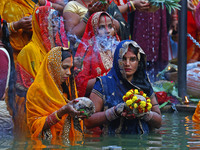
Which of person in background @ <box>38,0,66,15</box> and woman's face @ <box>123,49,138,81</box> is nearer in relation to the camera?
woman's face @ <box>123,49,138,81</box>

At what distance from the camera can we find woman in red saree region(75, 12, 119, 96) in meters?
7.06

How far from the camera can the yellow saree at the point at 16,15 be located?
7.90 metres

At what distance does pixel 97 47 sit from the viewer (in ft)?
24.0

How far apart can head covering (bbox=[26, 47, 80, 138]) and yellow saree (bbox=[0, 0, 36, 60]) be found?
226 centimetres

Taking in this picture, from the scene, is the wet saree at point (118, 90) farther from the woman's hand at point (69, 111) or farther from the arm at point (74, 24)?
the arm at point (74, 24)

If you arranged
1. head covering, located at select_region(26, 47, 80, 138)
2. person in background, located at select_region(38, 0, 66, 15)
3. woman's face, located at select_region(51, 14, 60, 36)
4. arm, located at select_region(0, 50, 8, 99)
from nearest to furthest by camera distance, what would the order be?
head covering, located at select_region(26, 47, 80, 138), arm, located at select_region(0, 50, 8, 99), woman's face, located at select_region(51, 14, 60, 36), person in background, located at select_region(38, 0, 66, 15)

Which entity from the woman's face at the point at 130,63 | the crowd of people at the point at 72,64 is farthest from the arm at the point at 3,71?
the woman's face at the point at 130,63

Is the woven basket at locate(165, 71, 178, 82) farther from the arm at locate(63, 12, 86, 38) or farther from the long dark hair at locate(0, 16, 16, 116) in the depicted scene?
the long dark hair at locate(0, 16, 16, 116)

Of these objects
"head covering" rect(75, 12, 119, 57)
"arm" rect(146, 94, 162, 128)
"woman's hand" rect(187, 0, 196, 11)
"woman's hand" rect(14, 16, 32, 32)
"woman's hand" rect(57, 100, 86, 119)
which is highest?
"woman's hand" rect(187, 0, 196, 11)

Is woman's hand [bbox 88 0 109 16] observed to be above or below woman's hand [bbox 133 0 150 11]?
below

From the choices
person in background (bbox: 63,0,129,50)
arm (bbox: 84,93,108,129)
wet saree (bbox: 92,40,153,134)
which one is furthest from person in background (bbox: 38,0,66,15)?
arm (bbox: 84,93,108,129)

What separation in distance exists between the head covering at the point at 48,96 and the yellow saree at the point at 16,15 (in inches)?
89.1

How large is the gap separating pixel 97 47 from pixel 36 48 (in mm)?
1018

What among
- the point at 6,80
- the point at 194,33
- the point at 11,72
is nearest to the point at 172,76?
the point at 194,33
